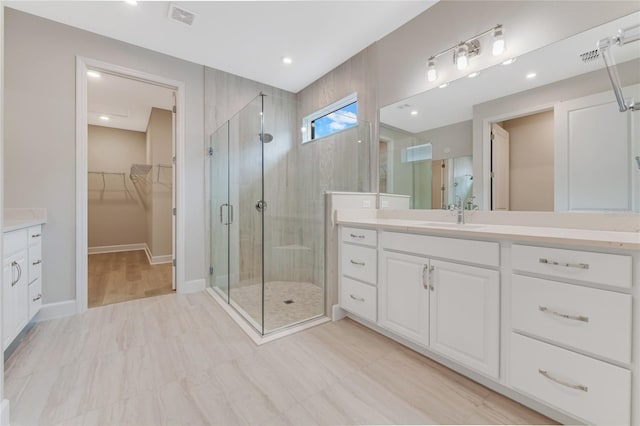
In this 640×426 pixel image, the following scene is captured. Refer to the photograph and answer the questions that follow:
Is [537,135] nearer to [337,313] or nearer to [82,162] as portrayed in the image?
[337,313]

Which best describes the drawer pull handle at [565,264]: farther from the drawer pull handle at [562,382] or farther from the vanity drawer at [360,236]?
the vanity drawer at [360,236]

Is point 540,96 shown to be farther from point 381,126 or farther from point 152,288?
point 152,288

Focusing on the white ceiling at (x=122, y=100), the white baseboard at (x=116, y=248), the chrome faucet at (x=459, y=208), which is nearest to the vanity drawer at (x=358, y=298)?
the chrome faucet at (x=459, y=208)

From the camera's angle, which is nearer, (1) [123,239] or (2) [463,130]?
(2) [463,130]

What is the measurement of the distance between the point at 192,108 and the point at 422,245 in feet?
9.45

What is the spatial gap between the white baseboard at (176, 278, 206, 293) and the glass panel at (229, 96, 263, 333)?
1.78 ft

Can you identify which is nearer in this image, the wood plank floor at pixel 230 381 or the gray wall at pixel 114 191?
the wood plank floor at pixel 230 381

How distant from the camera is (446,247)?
58.4 inches

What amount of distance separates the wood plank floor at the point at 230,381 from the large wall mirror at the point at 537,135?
119 centimetres

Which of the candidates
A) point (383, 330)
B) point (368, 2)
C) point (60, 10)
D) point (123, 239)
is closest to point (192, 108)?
point (60, 10)

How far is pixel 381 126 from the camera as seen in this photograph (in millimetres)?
2531

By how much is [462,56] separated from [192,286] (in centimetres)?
337

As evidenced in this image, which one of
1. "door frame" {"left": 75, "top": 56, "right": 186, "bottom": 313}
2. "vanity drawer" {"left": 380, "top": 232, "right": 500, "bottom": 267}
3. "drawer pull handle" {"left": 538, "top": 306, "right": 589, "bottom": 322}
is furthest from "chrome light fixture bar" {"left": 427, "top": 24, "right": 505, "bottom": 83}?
"door frame" {"left": 75, "top": 56, "right": 186, "bottom": 313}

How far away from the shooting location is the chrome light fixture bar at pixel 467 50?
5.59ft
